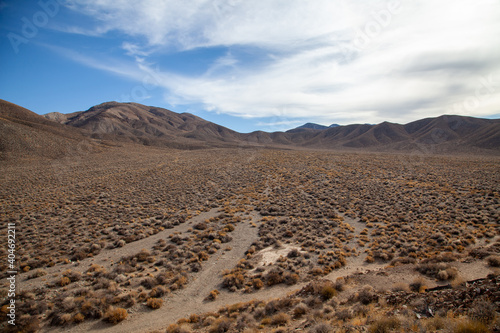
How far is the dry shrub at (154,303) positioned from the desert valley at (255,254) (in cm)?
5

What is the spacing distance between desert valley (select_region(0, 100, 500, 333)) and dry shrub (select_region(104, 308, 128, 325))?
5 centimetres

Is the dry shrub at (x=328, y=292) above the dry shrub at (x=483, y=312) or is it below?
below

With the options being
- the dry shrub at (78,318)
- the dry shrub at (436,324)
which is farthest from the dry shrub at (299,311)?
the dry shrub at (78,318)

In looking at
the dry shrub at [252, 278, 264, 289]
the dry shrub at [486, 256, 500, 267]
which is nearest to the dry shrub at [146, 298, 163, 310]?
the dry shrub at [252, 278, 264, 289]

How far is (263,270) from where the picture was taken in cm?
1190

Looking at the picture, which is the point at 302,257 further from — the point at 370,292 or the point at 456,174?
the point at 456,174

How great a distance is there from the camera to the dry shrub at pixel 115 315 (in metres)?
8.45

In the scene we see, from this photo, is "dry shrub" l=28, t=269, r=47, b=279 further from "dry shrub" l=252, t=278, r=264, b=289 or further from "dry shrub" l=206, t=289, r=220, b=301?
"dry shrub" l=252, t=278, r=264, b=289

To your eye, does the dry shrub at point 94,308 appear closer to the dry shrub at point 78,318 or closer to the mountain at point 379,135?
the dry shrub at point 78,318

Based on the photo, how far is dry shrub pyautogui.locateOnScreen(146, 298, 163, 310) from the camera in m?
9.26

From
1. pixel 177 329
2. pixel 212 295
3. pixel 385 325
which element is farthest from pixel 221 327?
pixel 385 325

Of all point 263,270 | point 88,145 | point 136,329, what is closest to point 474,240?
point 263,270

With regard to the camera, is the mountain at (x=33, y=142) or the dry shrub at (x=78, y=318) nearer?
the dry shrub at (x=78, y=318)

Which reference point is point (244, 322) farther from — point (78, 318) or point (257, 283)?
point (78, 318)
